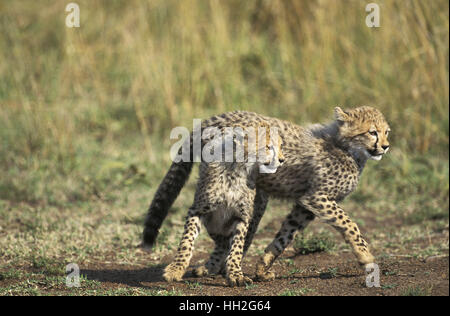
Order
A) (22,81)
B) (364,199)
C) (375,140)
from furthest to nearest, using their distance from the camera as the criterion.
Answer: (22,81) → (364,199) → (375,140)

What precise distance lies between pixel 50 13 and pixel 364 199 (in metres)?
4.92

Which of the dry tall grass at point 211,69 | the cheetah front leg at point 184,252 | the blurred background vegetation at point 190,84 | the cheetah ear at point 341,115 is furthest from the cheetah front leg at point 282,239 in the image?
the dry tall grass at point 211,69

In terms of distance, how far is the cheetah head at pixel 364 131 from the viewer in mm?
3971

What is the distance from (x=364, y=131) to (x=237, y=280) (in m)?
1.17

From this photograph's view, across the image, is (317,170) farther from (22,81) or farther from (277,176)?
(22,81)

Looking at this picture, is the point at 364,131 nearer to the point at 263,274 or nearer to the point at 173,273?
the point at 263,274

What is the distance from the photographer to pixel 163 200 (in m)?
4.18

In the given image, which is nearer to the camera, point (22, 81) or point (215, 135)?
point (215, 135)

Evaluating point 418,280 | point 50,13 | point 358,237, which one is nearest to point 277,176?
point 358,237

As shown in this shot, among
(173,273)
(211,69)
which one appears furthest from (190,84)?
(173,273)

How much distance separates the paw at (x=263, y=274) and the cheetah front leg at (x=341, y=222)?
44 cm

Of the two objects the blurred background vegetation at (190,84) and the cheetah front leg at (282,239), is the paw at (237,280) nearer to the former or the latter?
the cheetah front leg at (282,239)

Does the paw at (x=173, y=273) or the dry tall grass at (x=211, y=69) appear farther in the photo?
the dry tall grass at (x=211, y=69)

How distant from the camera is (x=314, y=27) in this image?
7371mm
